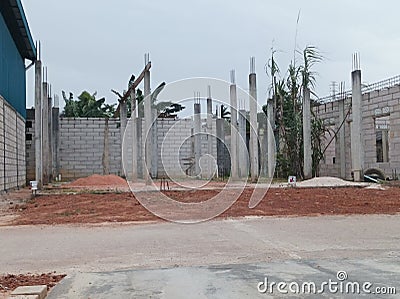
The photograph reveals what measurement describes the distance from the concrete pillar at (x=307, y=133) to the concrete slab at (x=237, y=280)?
14122 millimetres

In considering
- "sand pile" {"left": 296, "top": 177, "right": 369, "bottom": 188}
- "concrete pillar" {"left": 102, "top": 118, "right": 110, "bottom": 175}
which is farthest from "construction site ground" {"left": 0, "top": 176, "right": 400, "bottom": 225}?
"concrete pillar" {"left": 102, "top": 118, "right": 110, "bottom": 175}

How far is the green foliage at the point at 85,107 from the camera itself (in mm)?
32625

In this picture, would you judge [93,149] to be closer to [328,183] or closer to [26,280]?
[328,183]

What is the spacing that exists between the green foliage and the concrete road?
974 inches

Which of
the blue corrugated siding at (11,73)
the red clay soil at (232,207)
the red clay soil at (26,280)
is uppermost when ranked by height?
the blue corrugated siding at (11,73)

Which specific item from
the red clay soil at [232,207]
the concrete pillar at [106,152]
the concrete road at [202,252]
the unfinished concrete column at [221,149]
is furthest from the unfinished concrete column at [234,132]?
the concrete road at [202,252]

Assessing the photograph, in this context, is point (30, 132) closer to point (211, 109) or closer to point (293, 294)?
point (211, 109)

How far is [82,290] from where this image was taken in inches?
161

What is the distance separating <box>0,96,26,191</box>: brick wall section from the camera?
15.0 metres

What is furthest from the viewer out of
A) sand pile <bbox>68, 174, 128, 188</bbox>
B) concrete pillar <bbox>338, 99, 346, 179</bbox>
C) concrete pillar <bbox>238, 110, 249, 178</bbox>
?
concrete pillar <bbox>238, 110, 249, 178</bbox>

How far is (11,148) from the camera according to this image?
16922 mm

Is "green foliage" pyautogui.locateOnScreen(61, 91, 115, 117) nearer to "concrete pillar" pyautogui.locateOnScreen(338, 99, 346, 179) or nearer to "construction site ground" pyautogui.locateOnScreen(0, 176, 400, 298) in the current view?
"concrete pillar" pyautogui.locateOnScreen(338, 99, 346, 179)

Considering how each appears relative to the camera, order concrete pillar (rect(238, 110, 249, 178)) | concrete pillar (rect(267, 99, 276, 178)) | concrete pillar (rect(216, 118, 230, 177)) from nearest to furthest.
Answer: concrete pillar (rect(267, 99, 276, 178))
concrete pillar (rect(238, 110, 249, 178))
concrete pillar (rect(216, 118, 230, 177))

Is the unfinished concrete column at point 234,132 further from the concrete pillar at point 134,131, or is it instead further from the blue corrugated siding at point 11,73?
the blue corrugated siding at point 11,73
